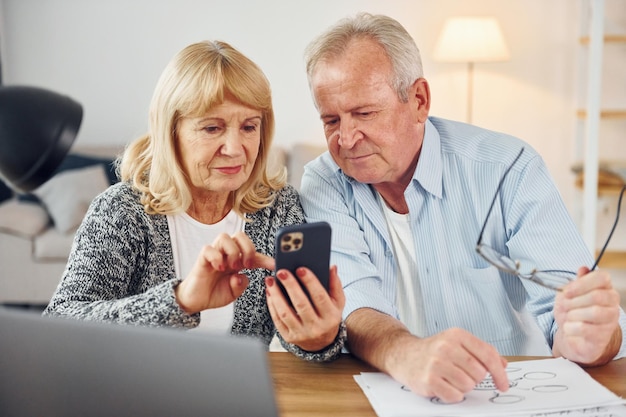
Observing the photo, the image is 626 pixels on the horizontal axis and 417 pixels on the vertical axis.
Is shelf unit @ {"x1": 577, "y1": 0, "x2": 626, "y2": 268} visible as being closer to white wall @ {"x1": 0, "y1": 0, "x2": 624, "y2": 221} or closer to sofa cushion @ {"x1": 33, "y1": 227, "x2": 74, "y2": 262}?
white wall @ {"x1": 0, "y1": 0, "x2": 624, "y2": 221}

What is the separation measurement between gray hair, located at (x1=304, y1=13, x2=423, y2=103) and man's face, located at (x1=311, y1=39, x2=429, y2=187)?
0.05ft

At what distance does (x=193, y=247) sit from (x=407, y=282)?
45 cm

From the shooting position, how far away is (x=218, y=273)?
1.21 metres

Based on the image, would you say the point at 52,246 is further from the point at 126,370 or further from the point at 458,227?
→ the point at 126,370

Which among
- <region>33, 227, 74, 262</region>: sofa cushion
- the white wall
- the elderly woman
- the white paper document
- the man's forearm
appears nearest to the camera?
Result: the white paper document

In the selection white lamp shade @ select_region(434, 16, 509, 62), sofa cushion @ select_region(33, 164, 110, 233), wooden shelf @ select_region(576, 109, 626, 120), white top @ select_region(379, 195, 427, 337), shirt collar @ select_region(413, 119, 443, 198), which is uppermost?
white lamp shade @ select_region(434, 16, 509, 62)

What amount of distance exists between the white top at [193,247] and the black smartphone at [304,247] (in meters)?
0.43

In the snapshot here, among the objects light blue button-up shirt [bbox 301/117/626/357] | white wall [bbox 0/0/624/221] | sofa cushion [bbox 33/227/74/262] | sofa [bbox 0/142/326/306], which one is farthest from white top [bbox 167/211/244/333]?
white wall [bbox 0/0/624/221]

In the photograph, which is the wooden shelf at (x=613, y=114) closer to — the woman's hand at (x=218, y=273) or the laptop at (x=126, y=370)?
the woman's hand at (x=218, y=273)

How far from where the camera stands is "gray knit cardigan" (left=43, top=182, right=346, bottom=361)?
1247 mm

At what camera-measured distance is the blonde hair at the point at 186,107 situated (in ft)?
4.76

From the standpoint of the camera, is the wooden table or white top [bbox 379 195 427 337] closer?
the wooden table

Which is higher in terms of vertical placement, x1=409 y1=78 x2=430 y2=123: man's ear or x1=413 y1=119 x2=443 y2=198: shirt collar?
x1=409 y1=78 x2=430 y2=123: man's ear

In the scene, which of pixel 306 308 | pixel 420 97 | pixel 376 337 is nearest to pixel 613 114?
pixel 420 97
